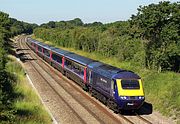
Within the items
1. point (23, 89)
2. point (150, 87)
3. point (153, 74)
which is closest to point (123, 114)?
point (150, 87)

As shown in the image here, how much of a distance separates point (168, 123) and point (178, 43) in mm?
10352

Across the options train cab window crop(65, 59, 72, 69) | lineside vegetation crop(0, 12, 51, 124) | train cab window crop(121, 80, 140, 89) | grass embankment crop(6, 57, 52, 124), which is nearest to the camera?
lineside vegetation crop(0, 12, 51, 124)

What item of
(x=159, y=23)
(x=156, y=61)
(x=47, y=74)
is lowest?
(x=47, y=74)

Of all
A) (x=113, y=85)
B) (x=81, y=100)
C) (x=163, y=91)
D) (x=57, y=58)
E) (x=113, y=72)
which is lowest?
(x=81, y=100)

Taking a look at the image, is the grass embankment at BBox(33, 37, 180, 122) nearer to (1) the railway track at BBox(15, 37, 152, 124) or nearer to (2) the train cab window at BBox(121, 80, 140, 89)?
(1) the railway track at BBox(15, 37, 152, 124)

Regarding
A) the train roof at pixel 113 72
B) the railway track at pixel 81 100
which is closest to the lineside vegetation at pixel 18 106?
the railway track at pixel 81 100

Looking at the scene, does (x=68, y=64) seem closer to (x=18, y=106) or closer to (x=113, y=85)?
(x=113, y=85)

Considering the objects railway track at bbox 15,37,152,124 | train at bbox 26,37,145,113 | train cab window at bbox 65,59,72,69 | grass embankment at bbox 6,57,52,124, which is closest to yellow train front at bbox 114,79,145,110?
train at bbox 26,37,145,113

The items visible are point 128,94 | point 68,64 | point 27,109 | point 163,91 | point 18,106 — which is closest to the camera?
point 27,109

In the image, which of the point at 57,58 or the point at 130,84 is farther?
the point at 57,58

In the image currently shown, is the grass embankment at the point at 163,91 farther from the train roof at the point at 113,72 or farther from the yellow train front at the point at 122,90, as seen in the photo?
the train roof at the point at 113,72

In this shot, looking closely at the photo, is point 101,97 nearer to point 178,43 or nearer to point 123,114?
point 123,114

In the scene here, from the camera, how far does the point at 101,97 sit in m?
26.7

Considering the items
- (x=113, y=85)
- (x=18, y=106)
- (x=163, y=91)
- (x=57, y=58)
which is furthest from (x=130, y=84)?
(x=57, y=58)
